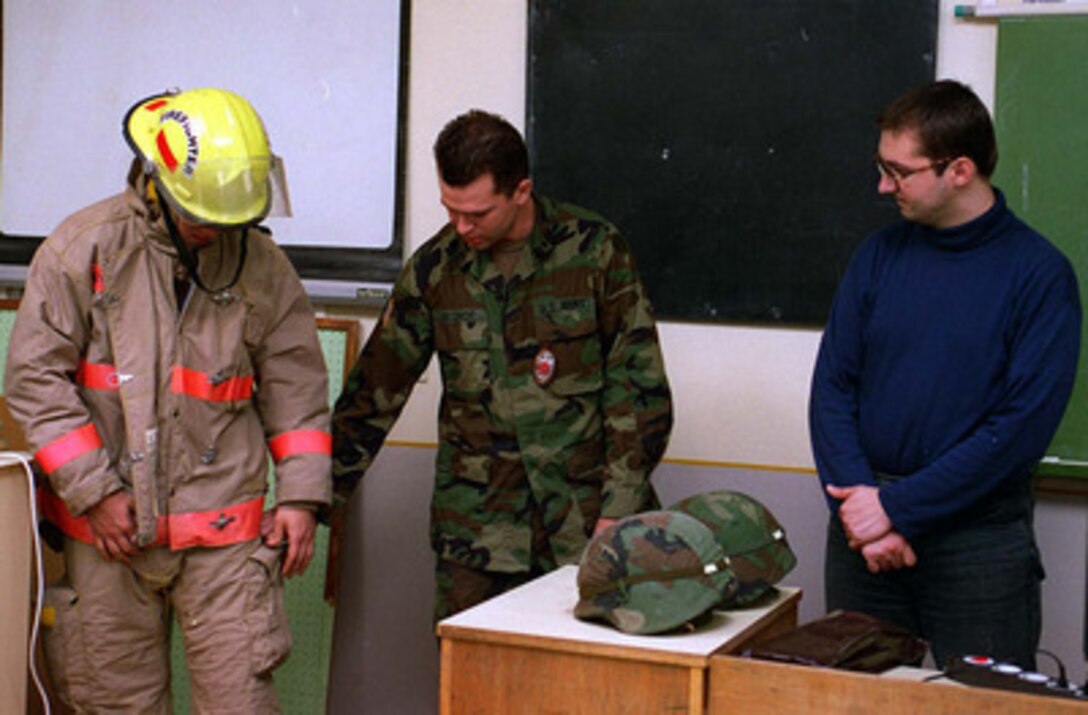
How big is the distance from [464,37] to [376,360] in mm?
1113

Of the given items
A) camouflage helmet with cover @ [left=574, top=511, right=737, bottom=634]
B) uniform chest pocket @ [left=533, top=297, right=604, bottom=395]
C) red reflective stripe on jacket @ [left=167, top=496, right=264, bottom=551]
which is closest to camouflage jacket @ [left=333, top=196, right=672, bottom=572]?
uniform chest pocket @ [left=533, top=297, right=604, bottom=395]

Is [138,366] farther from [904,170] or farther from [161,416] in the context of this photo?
[904,170]

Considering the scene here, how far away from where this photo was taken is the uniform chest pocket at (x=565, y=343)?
3.47 m

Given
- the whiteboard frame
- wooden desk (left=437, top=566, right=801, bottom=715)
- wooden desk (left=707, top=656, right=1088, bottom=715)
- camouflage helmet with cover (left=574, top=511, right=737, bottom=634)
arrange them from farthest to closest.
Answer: the whiteboard frame → camouflage helmet with cover (left=574, top=511, right=737, bottom=634) → wooden desk (left=437, top=566, right=801, bottom=715) → wooden desk (left=707, top=656, right=1088, bottom=715)

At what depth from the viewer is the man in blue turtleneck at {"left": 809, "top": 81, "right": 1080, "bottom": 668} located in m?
2.93

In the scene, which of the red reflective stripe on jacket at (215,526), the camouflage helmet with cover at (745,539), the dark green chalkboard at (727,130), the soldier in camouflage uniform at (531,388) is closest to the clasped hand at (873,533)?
the camouflage helmet with cover at (745,539)

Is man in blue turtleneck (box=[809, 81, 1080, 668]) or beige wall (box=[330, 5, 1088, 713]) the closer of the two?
man in blue turtleneck (box=[809, 81, 1080, 668])

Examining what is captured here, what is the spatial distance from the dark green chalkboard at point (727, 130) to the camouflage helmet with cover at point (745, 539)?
3.59ft

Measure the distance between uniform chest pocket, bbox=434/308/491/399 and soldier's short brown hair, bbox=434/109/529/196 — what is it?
313 mm

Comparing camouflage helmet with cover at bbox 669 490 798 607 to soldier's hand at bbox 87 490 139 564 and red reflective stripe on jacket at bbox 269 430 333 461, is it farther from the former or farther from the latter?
soldier's hand at bbox 87 490 139 564

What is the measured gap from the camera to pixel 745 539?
114 inches

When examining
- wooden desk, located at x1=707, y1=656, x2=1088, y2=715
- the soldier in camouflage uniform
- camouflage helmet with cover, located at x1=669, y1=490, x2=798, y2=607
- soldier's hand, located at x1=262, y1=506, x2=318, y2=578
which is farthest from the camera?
the soldier in camouflage uniform

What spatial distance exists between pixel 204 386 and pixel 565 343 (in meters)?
0.84

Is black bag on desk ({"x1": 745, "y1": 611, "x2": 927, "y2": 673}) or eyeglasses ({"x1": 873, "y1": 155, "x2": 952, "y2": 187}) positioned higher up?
eyeglasses ({"x1": 873, "y1": 155, "x2": 952, "y2": 187})
